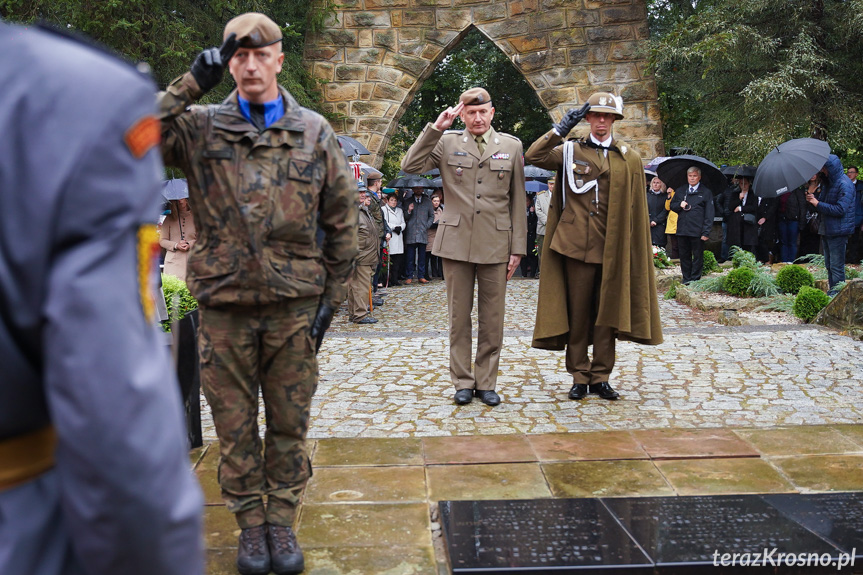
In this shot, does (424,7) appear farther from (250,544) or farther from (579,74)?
(250,544)

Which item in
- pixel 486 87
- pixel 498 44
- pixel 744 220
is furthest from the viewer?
pixel 486 87

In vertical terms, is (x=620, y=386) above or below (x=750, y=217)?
below

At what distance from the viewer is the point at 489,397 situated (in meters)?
6.04

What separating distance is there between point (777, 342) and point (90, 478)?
312 inches

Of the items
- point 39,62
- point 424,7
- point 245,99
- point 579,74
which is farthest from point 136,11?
point 39,62

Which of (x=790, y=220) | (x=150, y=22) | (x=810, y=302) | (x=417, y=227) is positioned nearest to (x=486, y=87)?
(x=417, y=227)

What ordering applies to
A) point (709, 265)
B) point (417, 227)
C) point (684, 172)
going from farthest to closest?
point (417, 227) < point (709, 265) < point (684, 172)

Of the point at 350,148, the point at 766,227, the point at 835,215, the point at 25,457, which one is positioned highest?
the point at 350,148

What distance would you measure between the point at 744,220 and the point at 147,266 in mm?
15293

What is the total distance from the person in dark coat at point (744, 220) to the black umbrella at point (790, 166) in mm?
3760

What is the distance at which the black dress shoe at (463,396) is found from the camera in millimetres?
6070

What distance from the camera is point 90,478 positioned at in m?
1.16

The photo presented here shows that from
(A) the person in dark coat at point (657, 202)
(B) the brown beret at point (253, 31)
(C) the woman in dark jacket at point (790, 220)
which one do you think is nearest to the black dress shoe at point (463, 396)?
(B) the brown beret at point (253, 31)

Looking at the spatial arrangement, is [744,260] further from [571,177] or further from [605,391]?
[571,177]
